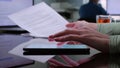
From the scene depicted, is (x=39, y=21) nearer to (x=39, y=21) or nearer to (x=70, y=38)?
(x=39, y=21)

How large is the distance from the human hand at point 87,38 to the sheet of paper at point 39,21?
0.09m

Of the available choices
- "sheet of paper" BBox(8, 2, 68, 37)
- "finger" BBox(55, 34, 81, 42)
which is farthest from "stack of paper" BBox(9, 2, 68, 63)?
"finger" BBox(55, 34, 81, 42)

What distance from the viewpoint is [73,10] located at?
304cm

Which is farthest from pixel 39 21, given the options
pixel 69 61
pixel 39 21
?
pixel 69 61

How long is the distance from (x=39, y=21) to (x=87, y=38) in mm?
215

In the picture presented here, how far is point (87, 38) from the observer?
58cm

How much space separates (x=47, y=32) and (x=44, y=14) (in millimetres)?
106

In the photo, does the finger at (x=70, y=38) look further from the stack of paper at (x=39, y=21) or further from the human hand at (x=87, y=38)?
the stack of paper at (x=39, y=21)

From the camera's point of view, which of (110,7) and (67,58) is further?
(110,7)

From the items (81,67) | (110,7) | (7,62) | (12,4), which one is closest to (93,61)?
(81,67)

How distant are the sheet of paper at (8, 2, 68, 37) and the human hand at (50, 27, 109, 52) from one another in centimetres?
9

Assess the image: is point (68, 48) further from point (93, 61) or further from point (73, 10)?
point (73, 10)

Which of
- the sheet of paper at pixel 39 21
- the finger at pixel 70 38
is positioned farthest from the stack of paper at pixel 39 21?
the finger at pixel 70 38

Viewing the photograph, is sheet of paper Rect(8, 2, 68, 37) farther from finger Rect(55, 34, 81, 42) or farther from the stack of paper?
finger Rect(55, 34, 81, 42)
